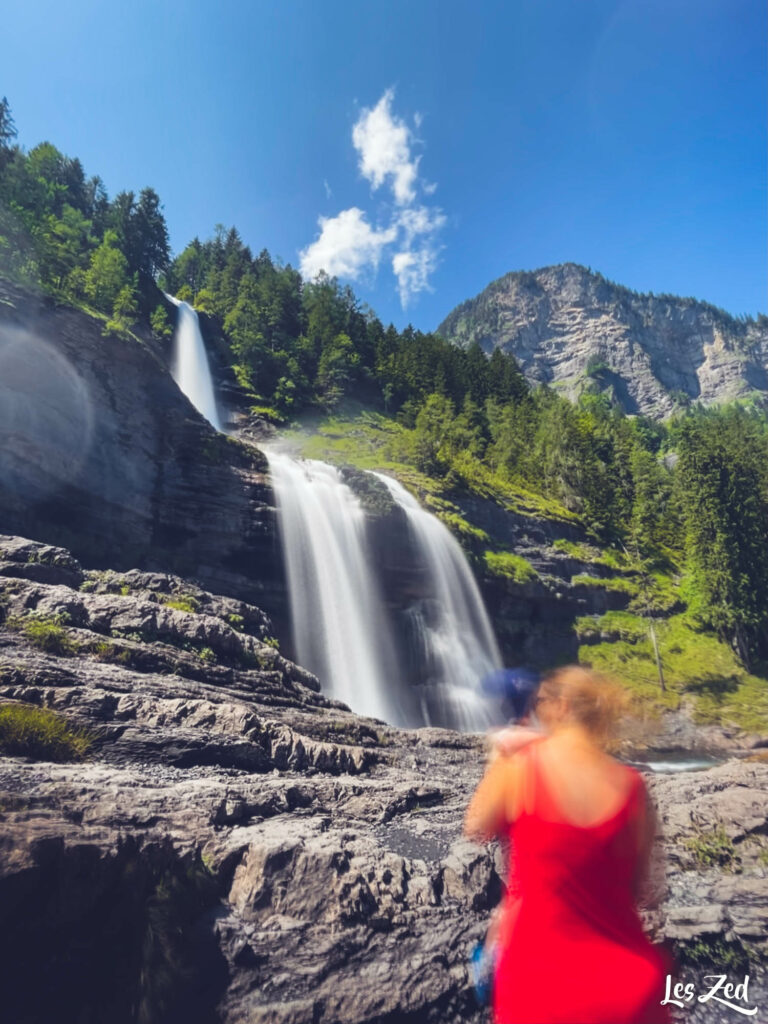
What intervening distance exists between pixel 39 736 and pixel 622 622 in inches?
1304

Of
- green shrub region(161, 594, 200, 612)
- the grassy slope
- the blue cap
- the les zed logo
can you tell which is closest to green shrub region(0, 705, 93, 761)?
the blue cap

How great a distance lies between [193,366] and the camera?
47.7 m

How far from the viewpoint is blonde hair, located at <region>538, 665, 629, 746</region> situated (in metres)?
3.74

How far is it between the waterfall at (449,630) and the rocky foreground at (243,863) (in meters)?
14.3

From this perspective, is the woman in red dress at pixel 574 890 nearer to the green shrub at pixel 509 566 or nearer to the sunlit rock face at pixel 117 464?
the sunlit rock face at pixel 117 464

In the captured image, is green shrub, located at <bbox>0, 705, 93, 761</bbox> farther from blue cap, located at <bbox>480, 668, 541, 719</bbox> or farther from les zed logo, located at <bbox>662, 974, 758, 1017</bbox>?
les zed logo, located at <bbox>662, 974, 758, 1017</bbox>

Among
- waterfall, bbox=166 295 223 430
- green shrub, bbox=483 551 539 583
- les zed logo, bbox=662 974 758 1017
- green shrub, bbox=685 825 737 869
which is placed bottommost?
les zed logo, bbox=662 974 758 1017

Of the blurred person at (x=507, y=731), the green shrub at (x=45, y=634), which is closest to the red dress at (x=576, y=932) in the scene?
the blurred person at (x=507, y=731)

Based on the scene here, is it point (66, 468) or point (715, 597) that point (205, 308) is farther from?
point (715, 597)

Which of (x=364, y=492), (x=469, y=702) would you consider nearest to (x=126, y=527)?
(x=364, y=492)

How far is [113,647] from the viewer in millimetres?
10203

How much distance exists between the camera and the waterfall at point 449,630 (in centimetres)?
2431

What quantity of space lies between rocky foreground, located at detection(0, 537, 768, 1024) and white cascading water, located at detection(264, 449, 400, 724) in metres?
11.8

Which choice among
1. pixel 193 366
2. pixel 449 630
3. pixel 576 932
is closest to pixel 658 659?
pixel 449 630
